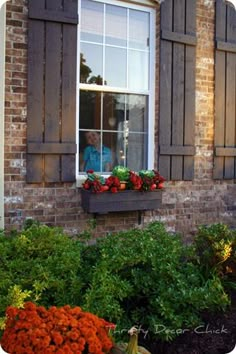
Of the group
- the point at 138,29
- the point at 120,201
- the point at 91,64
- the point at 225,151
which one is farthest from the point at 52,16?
the point at 225,151

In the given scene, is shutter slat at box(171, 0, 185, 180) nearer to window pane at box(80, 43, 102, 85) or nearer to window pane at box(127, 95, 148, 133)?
window pane at box(127, 95, 148, 133)

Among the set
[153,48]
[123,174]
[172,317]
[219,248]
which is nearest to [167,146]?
[123,174]

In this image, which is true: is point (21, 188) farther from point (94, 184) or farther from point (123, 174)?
point (123, 174)

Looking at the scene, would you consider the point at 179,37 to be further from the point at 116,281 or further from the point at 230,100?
the point at 116,281

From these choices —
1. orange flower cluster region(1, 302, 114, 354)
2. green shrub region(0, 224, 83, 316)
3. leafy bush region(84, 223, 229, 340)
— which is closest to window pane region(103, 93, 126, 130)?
leafy bush region(84, 223, 229, 340)

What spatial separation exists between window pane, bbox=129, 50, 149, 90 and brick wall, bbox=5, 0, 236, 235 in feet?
2.34

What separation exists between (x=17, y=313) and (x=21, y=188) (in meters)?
2.01

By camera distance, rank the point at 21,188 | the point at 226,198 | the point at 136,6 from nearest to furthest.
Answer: the point at 21,188 → the point at 136,6 → the point at 226,198

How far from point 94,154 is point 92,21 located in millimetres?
1429

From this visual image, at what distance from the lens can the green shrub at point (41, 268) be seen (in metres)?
3.26

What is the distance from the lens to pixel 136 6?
198 inches

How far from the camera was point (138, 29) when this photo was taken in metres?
5.11

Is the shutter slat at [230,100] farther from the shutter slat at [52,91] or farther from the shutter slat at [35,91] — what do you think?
the shutter slat at [35,91]

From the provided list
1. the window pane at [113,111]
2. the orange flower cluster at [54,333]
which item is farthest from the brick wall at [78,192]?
the orange flower cluster at [54,333]
